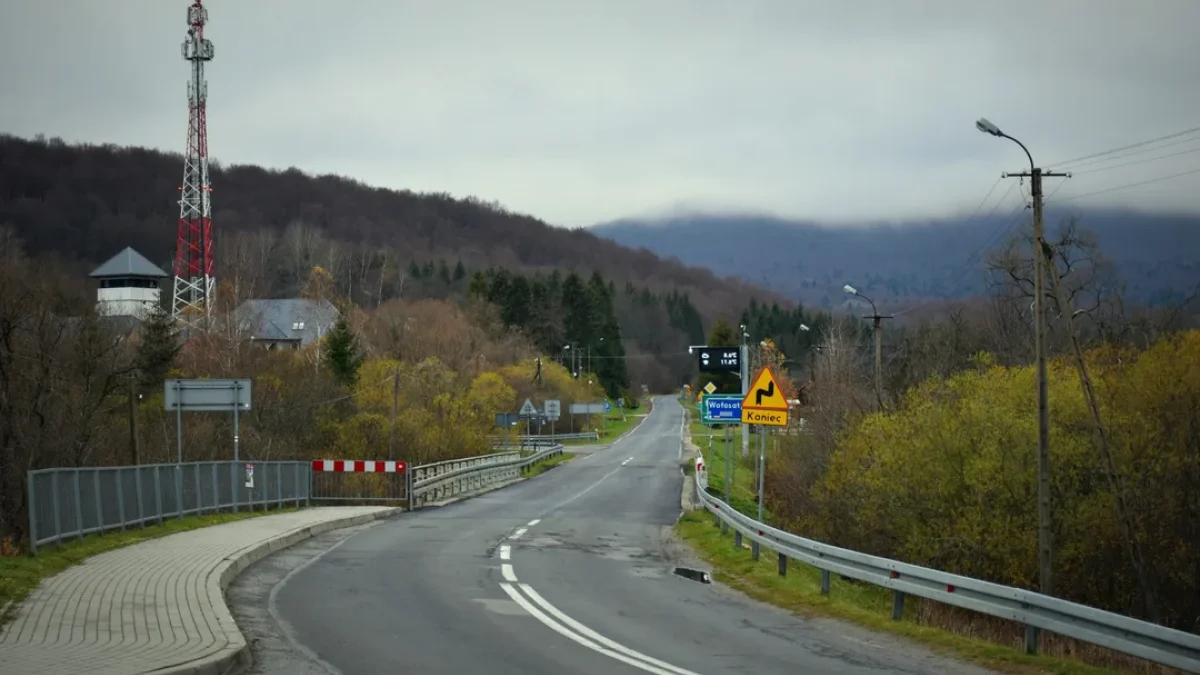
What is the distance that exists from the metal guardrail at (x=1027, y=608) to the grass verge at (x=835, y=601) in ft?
1.03

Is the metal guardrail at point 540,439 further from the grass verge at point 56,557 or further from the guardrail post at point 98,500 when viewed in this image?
the guardrail post at point 98,500

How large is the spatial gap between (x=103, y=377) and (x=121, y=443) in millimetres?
3061

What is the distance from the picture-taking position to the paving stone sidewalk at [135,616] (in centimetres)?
967

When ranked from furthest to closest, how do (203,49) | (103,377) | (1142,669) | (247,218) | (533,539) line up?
(247,218)
(203,49)
(103,377)
(533,539)
(1142,669)

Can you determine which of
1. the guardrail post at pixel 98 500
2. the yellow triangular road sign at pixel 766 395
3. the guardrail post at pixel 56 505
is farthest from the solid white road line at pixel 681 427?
the guardrail post at pixel 56 505

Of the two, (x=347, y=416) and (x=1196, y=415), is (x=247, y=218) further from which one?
(x=1196, y=415)

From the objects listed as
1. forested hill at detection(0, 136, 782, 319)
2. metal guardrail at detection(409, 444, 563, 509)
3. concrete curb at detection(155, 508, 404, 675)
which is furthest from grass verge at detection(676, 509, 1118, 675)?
forested hill at detection(0, 136, 782, 319)

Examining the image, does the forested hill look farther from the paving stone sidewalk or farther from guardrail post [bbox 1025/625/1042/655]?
guardrail post [bbox 1025/625/1042/655]

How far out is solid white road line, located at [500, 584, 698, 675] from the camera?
10.8 m

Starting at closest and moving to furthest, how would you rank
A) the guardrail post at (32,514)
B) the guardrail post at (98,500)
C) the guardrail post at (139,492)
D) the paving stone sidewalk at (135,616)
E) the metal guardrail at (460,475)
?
the paving stone sidewalk at (135,616) → the guardrail post at (32,514) → the guardrail post at (98,500) → the guardrail post at (139,492) → the metal guardrail at (460,475)

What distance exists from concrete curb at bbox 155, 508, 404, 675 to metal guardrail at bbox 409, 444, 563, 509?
724cm

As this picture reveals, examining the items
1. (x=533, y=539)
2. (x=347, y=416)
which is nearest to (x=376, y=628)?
(x=533, y=539)

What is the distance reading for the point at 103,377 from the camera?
1614 inches

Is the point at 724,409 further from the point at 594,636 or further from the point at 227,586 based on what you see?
the point at 594,636
